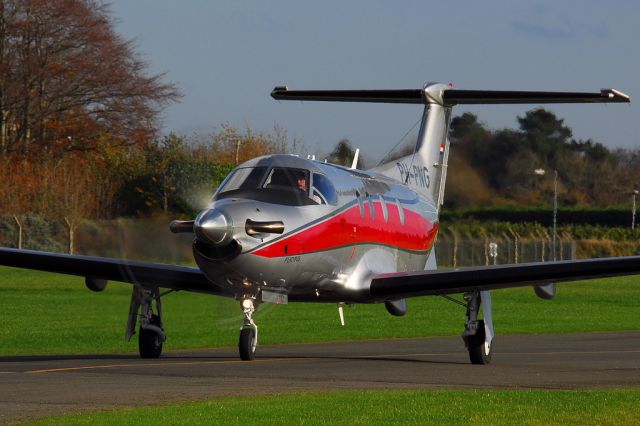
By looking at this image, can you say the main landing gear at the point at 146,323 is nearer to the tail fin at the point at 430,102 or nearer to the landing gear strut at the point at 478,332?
the landing gear strut at the point at 478,332

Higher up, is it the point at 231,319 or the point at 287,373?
the point at 231,319

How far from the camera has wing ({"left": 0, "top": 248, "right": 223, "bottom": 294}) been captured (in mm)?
23047

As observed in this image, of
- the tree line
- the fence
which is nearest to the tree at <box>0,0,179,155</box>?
the tree line

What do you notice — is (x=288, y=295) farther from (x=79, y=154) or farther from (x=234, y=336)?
(x=79, y=154)

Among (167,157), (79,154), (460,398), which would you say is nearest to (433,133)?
A: (460,398)

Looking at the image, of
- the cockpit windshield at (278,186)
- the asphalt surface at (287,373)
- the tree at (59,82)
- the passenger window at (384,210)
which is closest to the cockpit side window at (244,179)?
the cockpit windshield at (278,186)

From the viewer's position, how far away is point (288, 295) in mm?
22531

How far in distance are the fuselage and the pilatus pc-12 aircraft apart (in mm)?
21

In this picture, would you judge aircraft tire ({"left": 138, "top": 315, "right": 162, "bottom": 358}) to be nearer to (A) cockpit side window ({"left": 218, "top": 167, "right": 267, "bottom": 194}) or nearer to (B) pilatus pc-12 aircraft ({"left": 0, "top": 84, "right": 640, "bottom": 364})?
(B) pilatus pc-12 aircraft ({"left": 0, "top": 84, "right": 640, "bottom": 364})

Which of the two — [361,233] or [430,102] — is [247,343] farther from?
[430,102]

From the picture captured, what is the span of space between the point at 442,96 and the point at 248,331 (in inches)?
474

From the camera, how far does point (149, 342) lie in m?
23.9

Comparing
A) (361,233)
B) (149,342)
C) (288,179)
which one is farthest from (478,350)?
(149,342)

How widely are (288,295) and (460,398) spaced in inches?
273
